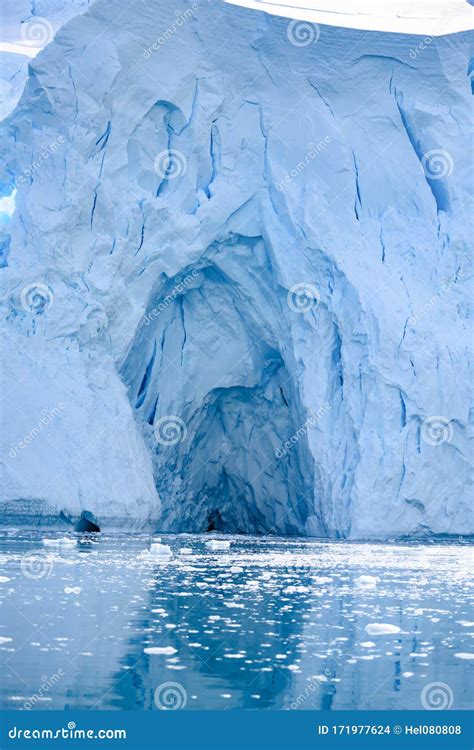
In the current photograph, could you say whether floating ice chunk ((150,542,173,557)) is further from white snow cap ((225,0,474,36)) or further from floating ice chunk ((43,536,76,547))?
white snow cap ((225,0,474,36))

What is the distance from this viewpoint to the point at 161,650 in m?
5.76

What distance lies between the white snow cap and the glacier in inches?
13.2

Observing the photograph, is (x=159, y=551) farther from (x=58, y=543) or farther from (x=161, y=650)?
(x=161, y=650)

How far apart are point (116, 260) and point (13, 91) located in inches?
199

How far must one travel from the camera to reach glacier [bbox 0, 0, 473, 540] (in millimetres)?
19031

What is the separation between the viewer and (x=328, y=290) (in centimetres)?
2081

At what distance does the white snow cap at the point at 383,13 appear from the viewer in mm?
20609

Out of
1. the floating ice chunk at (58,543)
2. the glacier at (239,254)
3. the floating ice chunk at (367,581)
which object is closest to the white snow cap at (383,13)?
the glacier at (239,254)

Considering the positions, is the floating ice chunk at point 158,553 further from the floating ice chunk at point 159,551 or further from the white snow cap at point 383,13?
the white snow cap at point 383,13

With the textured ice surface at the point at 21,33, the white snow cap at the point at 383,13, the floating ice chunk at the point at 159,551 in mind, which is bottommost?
the floating ice chunk at the point at 159,551

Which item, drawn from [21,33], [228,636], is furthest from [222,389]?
[228,636]

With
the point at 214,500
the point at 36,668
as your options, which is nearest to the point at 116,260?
the point at 214,500

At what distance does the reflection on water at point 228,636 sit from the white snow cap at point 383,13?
42.2ft

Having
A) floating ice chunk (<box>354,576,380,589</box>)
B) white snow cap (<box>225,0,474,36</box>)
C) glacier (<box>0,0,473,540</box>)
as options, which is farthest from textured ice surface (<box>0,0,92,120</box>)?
floating ice chunk (<box>354,576,380,589</box>)
